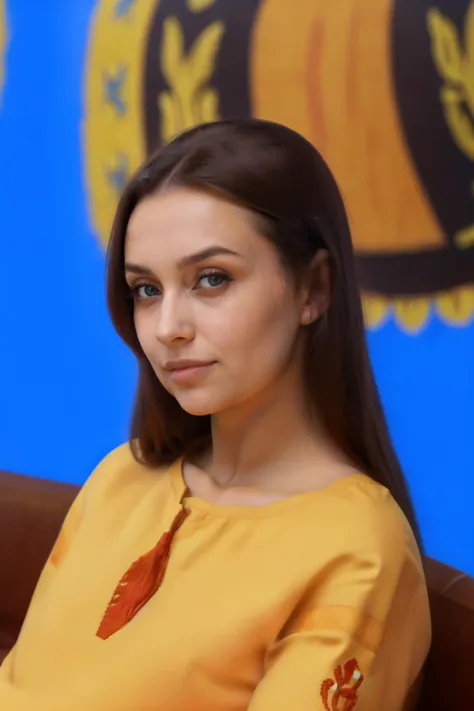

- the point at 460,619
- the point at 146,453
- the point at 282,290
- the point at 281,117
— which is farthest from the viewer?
the point at 281,117

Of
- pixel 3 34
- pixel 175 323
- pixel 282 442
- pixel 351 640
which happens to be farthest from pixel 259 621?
pixel 3 34

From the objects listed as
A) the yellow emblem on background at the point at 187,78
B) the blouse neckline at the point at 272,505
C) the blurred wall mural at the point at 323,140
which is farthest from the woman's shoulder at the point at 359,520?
the yellow emblem on background at the point at 187,78

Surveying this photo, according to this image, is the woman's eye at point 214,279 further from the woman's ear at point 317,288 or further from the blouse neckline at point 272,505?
the blouse neckline at point 272,505

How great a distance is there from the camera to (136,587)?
2.93ft

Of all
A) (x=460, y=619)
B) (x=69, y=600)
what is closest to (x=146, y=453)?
(x=69, y=600)

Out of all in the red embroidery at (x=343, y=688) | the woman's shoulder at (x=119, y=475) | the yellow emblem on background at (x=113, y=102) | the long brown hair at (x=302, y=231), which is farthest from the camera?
the yellow emblem on background at (x=113, y=102)

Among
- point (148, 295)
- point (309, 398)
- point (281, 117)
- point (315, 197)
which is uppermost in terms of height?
point (281, 117)

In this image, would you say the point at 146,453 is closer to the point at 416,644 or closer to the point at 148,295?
the point at 148,295

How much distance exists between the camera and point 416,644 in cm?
84

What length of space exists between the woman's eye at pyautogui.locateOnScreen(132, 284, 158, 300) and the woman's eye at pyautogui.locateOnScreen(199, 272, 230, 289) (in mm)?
85

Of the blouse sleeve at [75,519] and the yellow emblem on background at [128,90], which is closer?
the blouse sleeve at [75,519]

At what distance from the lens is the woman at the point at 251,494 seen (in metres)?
0.79

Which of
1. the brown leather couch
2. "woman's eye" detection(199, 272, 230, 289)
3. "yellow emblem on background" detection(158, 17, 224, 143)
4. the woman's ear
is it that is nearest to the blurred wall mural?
"yellow emblem on background" detection(158, 17, 224, 143)

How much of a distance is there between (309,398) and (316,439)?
0.16 ft
